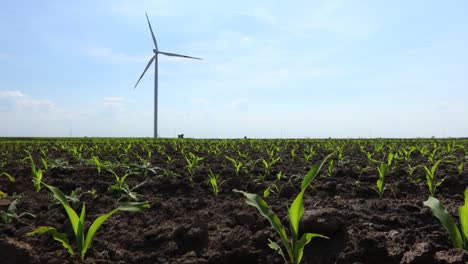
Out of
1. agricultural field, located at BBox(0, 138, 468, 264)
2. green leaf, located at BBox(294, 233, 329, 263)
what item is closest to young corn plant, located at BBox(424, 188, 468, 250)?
agricultural field, located at BBox(0, 138, 468, 264)

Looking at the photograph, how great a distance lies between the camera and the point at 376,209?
299 centimetres

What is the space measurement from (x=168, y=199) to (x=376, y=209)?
1.82m

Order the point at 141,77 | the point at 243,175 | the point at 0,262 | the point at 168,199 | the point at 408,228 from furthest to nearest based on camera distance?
the point at 141,77 < the point at 243,175 < the point at 168,199 < the point at 408,228 < the point at 0,262

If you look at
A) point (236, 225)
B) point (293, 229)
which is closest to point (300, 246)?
point (293, 229)

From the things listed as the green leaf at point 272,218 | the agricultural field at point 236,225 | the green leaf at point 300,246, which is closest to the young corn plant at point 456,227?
the agricultural field at point 236,225

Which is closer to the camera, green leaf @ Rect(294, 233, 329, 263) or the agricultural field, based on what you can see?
green leaf @ Rect(294, 233, 329, 263)

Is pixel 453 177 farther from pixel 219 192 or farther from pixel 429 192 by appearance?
pixel 219 192

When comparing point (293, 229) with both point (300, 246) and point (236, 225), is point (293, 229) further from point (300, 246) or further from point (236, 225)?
point (236, 225)

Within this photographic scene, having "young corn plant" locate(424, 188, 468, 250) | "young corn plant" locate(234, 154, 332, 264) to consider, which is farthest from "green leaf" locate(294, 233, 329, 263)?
"young corn plant" locate(424, 188, 468, 250)

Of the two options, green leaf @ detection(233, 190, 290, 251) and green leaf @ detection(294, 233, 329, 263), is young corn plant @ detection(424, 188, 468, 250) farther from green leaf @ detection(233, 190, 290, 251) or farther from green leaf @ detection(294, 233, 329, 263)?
green leaf @ detection(233, 190, 290, 251)

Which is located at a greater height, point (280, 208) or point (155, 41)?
point (155, 41)

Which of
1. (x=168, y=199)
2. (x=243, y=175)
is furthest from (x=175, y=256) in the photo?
(x=243, y=175)

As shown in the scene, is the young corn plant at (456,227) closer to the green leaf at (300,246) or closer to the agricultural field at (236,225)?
the agricultural field at (236,225)

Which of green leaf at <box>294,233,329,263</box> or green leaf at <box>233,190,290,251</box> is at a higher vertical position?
green leaf at <box>233,190,290,251</box>
